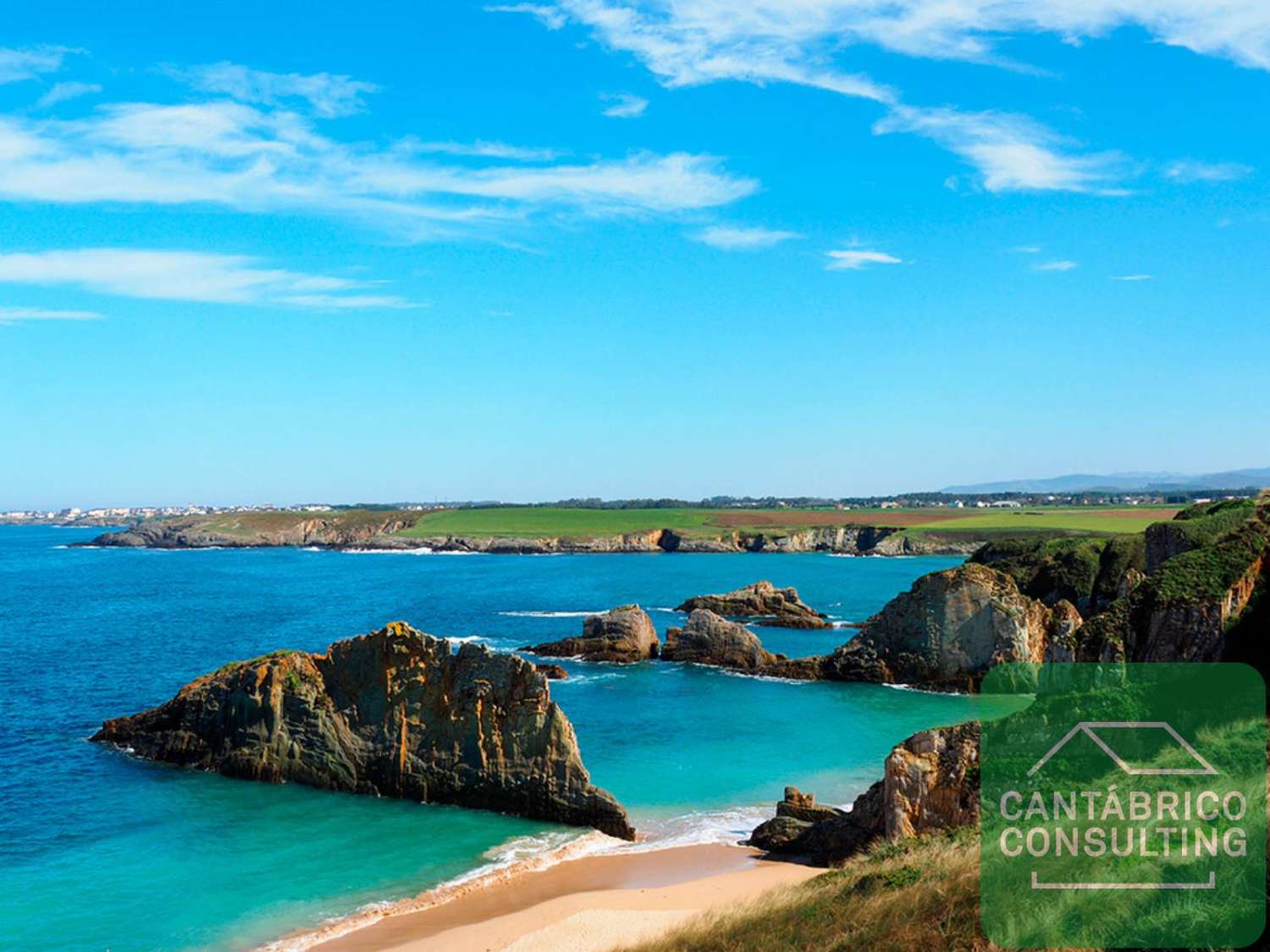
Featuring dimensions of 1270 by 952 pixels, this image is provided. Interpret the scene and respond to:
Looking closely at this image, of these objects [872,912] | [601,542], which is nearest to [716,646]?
[872,912]

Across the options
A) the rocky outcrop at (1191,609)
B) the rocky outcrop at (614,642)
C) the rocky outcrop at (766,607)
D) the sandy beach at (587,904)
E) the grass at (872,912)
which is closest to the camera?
the grass at (872,912)

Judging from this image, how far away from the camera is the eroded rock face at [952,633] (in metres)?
51.8

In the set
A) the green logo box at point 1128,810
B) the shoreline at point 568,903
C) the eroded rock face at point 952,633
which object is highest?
the green logo box at point 1128,810

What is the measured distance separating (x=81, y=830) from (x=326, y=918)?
420 inches

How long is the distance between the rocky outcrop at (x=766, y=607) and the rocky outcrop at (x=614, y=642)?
1672cm

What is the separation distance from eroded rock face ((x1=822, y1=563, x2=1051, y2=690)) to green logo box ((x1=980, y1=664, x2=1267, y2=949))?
29.3 m

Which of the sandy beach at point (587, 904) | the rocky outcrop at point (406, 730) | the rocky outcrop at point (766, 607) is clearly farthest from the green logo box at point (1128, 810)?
the rocky outcrop at point (766, 607)

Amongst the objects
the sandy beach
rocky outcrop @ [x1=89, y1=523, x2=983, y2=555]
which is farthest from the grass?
rocky outcrop @ [x1=89, y1=523, x2=983, y2=555]

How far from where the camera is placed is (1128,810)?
16000 millimetres

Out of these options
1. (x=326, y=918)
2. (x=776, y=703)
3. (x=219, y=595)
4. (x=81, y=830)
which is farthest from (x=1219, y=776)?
(x=219, y=595)

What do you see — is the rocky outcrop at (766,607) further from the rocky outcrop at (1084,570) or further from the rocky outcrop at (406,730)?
the rocky outcrop at (406,730)

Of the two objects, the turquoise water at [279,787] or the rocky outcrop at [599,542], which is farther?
the rocky outcrop at [599,542]

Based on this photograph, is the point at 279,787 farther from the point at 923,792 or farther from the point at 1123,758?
the point at 1123,758

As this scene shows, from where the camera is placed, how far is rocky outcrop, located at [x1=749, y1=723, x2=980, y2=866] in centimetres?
2314
